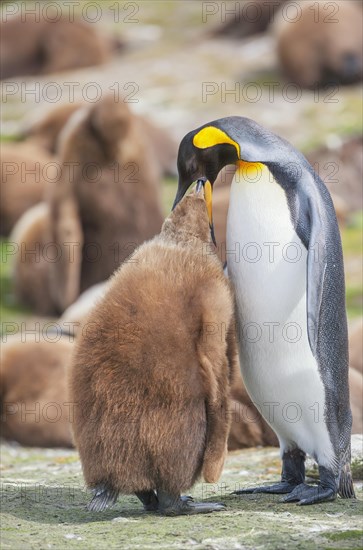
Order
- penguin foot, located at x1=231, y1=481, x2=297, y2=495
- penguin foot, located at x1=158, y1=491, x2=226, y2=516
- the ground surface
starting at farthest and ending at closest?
penguin foot, located at x1=231, y1=481, x2=297, y2=495, penguin foot, located at x1=158, y1=491, x2=226, y2=516, the ground surface

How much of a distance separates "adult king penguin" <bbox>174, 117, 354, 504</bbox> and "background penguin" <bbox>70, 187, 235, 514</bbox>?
0.45m

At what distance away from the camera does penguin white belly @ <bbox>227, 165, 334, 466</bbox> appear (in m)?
4.52

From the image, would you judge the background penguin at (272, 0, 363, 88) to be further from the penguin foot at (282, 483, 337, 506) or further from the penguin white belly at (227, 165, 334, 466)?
the penguin foot at (282, 483, 337, 506)

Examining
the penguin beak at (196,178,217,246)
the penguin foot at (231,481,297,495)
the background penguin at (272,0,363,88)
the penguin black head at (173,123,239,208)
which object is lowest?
the penguin foot at (231,481,297,495)

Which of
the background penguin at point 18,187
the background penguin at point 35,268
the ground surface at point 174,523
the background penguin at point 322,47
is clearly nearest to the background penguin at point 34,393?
the ground surface at point 174,523

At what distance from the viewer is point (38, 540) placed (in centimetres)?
362

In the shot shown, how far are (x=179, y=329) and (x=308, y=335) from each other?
541 mm

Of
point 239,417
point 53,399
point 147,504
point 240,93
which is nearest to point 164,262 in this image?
point 147,504

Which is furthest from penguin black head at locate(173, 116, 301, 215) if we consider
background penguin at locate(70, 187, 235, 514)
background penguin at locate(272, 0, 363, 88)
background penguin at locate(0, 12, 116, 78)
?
background penguin at locate(0, 12, 116, 78)

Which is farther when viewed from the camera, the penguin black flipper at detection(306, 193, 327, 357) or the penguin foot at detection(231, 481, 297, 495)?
the penguin foot at detection(231, 481, 297, 495)

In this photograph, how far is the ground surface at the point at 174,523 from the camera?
3586 mm

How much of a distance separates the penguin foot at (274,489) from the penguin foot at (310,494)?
0.45ft

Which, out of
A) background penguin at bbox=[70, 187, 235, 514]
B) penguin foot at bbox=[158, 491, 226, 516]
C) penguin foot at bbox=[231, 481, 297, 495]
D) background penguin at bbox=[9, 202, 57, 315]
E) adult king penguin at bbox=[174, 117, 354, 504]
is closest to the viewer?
background penguin at bbox=[70, 187, 235, 514]

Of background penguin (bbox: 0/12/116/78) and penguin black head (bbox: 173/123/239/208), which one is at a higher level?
background penguin (bbox: 0/12/116/78)
